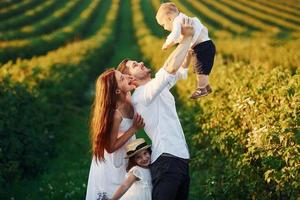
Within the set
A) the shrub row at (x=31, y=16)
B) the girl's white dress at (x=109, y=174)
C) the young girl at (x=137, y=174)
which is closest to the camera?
the young girl at (x=137, y=174)

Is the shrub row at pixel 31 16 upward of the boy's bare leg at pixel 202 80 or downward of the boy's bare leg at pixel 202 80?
upward

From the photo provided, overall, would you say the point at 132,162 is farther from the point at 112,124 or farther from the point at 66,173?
the point at 66,173

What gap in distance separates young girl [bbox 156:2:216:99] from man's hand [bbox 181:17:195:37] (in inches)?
1.4

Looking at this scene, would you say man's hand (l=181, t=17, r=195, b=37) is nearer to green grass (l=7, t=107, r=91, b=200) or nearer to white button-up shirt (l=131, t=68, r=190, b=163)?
white button-up shirt (l=131, t=68, r=190, b=163)

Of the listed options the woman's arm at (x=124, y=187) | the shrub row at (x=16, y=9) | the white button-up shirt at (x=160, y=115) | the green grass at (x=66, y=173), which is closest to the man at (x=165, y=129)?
the white button-up shirt at (x=160, y=115)

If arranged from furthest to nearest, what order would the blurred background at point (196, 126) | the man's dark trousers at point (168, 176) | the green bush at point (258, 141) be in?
the blurred background at point (196, 126), the green bush at point (258, 141), the man's dark trousers at point (168, 176)

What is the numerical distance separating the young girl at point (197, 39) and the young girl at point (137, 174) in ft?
2.79

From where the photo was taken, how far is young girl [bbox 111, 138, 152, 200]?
5312mm

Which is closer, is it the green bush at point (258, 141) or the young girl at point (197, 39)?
the young girl at point (197, 39)

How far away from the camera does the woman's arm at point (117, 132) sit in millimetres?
5255

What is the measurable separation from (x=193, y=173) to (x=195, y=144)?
1.75 ft

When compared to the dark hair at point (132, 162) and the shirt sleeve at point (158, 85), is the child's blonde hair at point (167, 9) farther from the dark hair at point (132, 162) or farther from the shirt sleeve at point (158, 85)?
the dark hair at point (132, 162)

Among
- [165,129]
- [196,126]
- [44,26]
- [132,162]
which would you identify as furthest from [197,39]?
[44,26]

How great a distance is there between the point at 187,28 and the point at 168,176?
1287 millimetres
